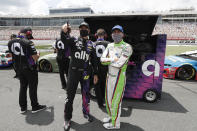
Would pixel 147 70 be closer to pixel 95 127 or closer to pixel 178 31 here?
pixel 95 127

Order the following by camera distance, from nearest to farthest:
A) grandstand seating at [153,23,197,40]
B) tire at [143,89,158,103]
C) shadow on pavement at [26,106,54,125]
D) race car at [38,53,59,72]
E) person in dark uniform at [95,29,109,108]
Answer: shadow on pavement at [26,106,54,125], person in dark uniform at [95,29,109,108], tire at [143,89,158,103], race car at [38,53,59,72], grandstand seating at [153,23,197,40]

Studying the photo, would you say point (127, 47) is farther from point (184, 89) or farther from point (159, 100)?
point (184, 89)

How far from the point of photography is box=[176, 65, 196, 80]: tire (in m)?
5.20

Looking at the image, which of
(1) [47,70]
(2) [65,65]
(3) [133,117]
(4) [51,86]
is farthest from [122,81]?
(1) [47,70]

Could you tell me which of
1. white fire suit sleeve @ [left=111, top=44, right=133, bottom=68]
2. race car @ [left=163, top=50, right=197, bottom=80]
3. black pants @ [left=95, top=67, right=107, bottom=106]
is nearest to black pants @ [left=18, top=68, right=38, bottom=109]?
black pants @ [left=95, top=67, right=107, bottom=106]

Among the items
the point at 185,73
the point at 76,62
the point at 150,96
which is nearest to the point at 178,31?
the point at 185,73

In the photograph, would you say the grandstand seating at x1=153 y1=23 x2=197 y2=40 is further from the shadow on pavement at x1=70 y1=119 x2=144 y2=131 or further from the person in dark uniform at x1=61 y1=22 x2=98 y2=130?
the person in dark uniform at x1=61 y1=22 x2=98 y2=130

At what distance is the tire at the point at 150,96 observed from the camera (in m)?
3.27

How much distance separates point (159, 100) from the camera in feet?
11.5

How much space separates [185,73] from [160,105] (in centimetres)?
291

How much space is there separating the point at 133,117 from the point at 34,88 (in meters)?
2.15

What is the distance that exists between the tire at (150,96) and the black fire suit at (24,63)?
2.57 metres

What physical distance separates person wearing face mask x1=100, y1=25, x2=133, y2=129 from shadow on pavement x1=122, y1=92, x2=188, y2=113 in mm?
991

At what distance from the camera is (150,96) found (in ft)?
11.0
